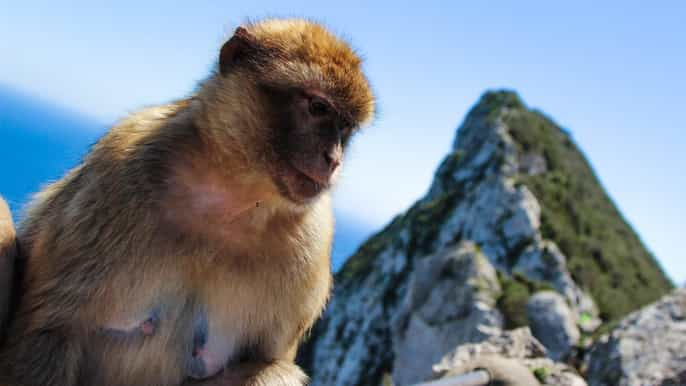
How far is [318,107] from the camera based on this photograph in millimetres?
2098

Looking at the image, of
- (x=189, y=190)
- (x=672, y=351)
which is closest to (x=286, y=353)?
(x=189, y=190)

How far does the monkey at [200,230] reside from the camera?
190 centimetres

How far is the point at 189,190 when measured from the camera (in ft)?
6.67

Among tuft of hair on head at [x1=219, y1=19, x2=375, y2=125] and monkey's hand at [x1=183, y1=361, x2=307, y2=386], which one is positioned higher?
tuft of hair on head at [x1=219, y1=19, x2=375, y2=125]

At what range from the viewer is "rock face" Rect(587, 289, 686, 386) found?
137 inches

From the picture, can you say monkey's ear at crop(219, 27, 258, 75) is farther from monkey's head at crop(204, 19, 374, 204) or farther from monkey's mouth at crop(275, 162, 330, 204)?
monkey's mouth at crop(275, 162, 330, 204)

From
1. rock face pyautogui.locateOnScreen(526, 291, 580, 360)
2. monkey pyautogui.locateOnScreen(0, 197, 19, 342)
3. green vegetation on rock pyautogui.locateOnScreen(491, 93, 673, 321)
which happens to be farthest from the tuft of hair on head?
green vegetation on rock pyautogui.locateOnScreen(491, 93, 673, 321)

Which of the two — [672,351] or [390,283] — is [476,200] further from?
[672,351]

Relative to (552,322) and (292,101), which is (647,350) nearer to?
(292,101)

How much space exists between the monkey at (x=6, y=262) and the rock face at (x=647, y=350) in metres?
3.27

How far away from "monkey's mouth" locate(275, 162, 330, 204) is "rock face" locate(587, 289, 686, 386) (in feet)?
8.28

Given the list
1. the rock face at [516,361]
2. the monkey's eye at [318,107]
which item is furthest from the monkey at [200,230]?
the rock face at [516,361]

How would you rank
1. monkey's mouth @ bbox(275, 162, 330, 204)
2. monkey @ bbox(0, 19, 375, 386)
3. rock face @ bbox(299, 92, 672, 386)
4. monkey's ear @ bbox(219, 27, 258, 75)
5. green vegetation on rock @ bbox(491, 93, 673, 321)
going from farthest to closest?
green vegetation on rock @ bbox(491, 93, 673, 321), rock face @ bbox(299, 92, 672, 386), monkey's ear @ bbox(219, 27, 258, 75), monkey's mouth @ bbox(275, 162, 330, 204), monkey @ bbox(0, 19, 375, 386)

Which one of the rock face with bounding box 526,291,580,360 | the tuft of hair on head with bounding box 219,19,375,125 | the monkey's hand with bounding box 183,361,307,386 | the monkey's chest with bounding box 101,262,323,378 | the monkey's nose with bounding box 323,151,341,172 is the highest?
the tuft of hair on head with bounding box 219,19,375,125
